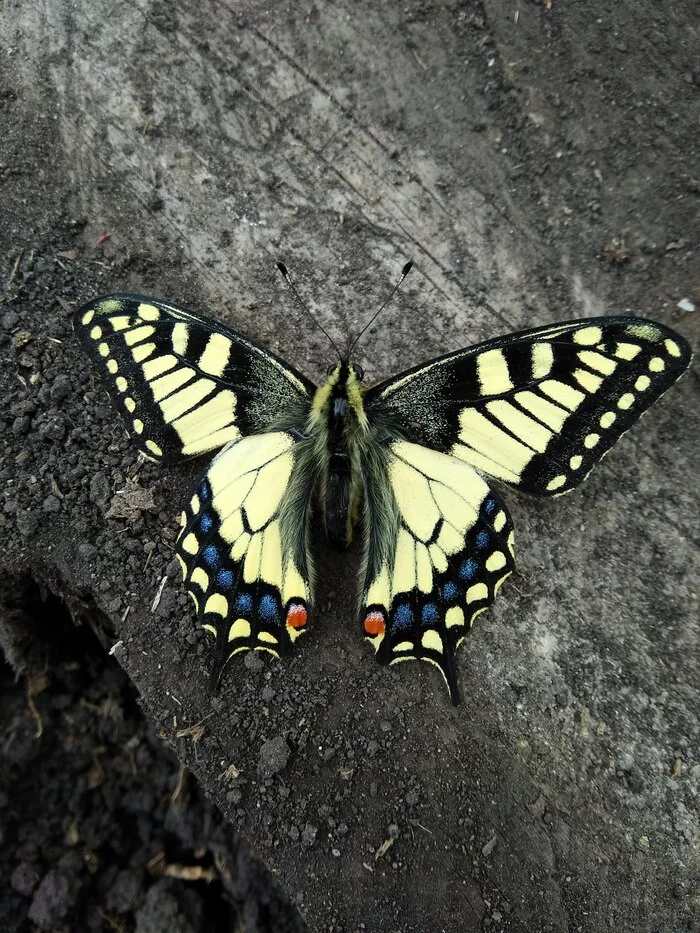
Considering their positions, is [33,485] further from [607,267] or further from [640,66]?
[640,66]

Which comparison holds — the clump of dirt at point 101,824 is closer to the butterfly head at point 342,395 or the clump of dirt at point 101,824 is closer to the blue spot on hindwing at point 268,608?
the blue spot on hindwing at point 268,608

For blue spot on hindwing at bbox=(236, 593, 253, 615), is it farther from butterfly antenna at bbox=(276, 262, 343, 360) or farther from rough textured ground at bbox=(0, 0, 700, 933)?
butterfly antenna at bbox=(276, 262, 343, 360)

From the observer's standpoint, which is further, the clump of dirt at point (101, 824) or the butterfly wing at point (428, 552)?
the clump of dirt at point (101, 824)

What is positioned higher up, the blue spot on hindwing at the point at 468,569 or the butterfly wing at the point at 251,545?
the blue spot on hindwing at the point at 468,569

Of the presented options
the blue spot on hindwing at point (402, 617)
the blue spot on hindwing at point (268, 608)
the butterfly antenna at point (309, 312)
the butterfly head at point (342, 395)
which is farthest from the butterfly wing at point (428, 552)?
the butterfly antenna at point (309, 312)

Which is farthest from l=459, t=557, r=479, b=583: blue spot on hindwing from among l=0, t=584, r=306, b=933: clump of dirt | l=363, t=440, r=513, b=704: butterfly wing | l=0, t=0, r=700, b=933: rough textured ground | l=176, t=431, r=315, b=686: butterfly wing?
l=0, t=584, r=306, b=933: clump of dirt

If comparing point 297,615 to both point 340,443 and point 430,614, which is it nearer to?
point 430,614
